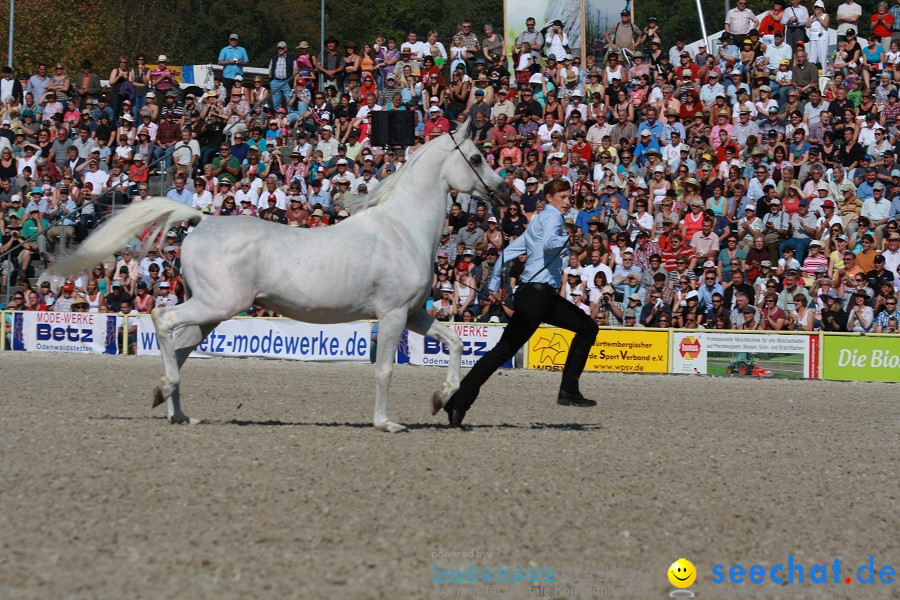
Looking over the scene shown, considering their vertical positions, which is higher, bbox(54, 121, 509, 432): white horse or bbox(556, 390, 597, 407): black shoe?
bbox(54, 121, 509, 432): white horse

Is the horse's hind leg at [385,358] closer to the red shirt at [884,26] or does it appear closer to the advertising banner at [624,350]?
the advertising banner at [624,350]

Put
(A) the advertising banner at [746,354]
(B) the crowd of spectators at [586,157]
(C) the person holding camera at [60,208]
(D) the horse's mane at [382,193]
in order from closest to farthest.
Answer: (D) the horse's mane at [382,193] < (A) the advertising banner at [746,354] < (B) the crowd of spectators at [586,157] < (C) the person holding camera at [60,208]

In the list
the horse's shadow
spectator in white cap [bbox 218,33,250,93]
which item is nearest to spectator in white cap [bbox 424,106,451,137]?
spectator in white cap [bbox 218,33,250,93]

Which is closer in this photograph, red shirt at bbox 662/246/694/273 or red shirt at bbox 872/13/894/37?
red shirt at bbox 662/246/694/273

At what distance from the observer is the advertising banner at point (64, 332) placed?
2325cm

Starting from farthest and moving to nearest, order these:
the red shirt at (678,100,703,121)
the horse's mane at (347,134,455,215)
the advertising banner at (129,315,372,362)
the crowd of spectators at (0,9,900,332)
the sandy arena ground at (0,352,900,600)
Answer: the red shirt at (678,100,703,121)
the advertising banner at (129,315,372,362)
the crowd of spectators at (0,9,900,332)
the horse's mane at (347,134,455,215)
the sandy arena ground at (0,352,900,600)

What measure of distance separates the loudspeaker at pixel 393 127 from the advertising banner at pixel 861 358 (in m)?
9.60

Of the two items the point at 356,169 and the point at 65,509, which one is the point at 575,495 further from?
the point at 356,169

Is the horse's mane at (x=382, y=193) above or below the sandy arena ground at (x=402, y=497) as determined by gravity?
above

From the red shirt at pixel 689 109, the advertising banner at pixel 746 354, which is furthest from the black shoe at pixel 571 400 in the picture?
the red shirt at pixel 689 109

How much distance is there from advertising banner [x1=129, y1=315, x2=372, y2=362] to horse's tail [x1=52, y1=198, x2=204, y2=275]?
11286 mm

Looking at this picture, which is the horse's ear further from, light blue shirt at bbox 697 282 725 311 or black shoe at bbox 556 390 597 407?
light blue shirt at bbox 697 282 725 311

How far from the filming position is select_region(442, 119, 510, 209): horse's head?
A: 10.6 metres

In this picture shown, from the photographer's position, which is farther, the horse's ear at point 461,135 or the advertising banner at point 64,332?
the advertising banner at point 64,332
